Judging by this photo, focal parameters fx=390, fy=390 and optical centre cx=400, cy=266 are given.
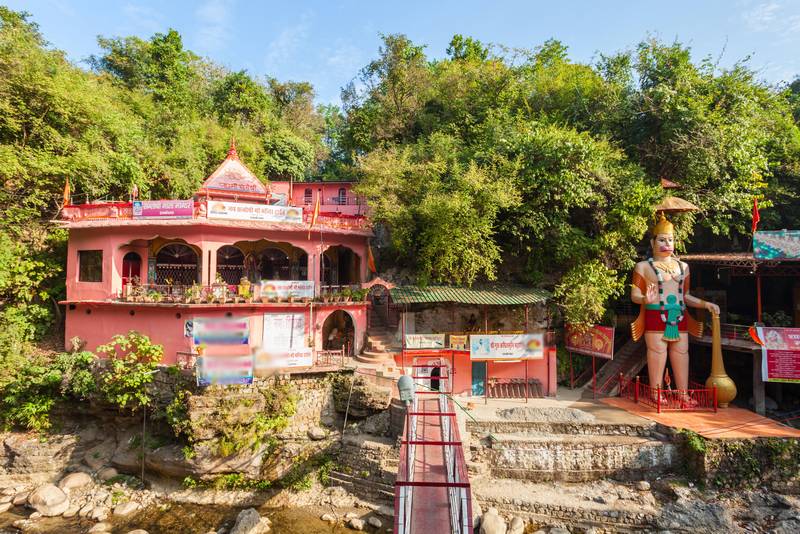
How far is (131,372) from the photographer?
568 inches

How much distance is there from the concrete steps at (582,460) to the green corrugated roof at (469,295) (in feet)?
19.0

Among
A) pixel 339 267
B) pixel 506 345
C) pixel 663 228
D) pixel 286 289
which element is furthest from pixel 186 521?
pixel 663 228

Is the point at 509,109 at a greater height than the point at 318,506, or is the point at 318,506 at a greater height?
the point at 509,109

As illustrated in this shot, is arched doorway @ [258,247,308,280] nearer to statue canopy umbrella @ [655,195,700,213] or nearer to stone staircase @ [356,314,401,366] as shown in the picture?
stone staircase @ [356,314,401,366]

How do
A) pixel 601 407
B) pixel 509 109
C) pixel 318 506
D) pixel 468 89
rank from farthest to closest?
pixel 468 89 → pixel 509 109 → pixel 601 407 → pixel 318 506

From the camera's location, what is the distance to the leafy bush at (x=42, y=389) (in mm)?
14914

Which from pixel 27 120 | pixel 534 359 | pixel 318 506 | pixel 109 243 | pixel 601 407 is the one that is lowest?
pixel 318 506

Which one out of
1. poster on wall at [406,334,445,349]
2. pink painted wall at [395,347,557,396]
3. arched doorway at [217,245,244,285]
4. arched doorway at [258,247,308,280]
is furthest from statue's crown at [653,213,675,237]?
arched doorway at [217,245,244,285]

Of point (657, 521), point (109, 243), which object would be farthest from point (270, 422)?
point (657, 521)

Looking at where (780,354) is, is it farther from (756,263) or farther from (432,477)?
(432,477)

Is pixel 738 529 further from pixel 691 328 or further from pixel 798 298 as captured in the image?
pixel 798 298

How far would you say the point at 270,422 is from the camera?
1417 centimetres

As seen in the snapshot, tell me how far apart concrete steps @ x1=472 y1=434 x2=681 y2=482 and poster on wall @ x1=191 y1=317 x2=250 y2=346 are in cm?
955

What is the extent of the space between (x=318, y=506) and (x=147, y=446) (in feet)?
23.0
